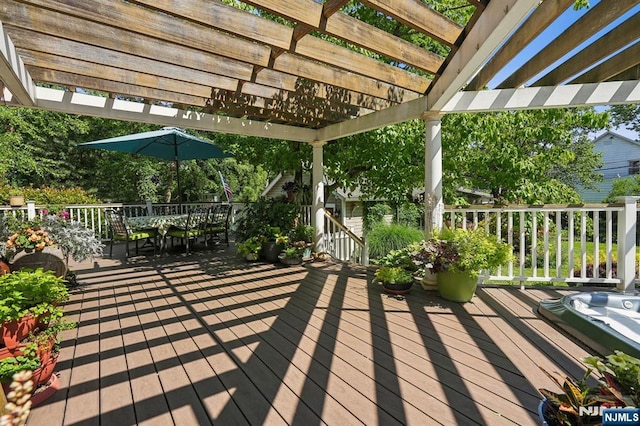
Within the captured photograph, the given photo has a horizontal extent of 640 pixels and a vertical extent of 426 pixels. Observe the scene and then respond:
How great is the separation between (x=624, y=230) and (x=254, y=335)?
4.12 metres

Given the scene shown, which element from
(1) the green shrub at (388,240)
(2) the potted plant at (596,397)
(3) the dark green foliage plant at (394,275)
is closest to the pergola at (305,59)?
(3) the dark green foliage plant at (394,275)

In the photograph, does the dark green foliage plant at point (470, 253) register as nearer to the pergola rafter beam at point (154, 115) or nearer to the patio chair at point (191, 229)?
the pergola rafter beam at point (154, 115)

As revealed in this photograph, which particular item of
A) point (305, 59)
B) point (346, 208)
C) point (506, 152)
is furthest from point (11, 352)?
point (346, 208)

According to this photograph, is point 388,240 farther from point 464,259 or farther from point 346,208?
point 346,208

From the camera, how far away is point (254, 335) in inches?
102

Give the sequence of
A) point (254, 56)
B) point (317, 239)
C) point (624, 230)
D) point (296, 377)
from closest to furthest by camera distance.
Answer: point (296, 377) < point (254, 56) < point (624, 230) < point (317, 239)

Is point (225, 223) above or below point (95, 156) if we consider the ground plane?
below

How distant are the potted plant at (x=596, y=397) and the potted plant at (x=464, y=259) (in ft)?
6.66

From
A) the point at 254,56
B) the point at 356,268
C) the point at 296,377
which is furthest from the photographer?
the point at 356,268

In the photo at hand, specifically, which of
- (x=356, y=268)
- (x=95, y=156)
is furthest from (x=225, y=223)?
(x=95, y=156)

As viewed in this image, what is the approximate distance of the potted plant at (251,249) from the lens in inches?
213

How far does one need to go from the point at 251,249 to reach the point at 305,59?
3.33m

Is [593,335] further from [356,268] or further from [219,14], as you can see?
[219,14]

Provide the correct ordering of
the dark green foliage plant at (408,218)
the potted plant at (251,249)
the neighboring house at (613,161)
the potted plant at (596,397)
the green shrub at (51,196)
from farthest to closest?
1. the neighboring house at (613,161)
2. the dark green foliage plant at (408,218)
3. the green shrub at (51,196)
4. the potted plant at (251,249)
5. the potted plant at (596,397)
